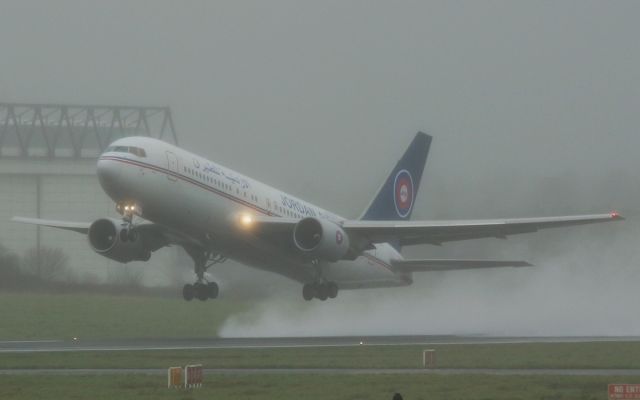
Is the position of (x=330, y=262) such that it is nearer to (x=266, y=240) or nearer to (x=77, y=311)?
(x=266, y=240)

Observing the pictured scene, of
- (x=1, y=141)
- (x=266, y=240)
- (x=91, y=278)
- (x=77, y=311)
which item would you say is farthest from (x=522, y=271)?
(x=1, y=141)

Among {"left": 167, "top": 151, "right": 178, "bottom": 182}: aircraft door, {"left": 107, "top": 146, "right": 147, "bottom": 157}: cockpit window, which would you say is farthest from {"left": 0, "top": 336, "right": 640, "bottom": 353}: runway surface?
{"left": 107, "top": 146, "right": 147, "bottom": 157}: cockpit window

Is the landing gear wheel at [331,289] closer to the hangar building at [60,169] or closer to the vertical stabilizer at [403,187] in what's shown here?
the vertical stabilizer at [403,187]

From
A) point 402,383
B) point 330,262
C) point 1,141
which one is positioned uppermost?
point 1,141

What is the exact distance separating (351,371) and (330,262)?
17436mm

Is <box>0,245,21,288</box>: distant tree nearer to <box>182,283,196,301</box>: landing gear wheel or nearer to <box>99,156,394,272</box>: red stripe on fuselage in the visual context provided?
<box>182,283,196,301</box>: landing gear wheel

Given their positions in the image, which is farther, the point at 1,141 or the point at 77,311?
the point at 1,141

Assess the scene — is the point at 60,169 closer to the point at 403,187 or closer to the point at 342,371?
the point at 403,187

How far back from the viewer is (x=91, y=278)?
7994cm

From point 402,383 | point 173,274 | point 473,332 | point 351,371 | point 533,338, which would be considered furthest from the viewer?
point 173,274

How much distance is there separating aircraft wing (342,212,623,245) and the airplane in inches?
1.6

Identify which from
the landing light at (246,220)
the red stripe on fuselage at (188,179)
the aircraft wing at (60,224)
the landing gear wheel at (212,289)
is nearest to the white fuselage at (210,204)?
the red stripe on fuselage at (188,179)

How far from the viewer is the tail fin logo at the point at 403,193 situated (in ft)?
193

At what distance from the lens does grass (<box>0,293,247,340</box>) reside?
53.3 m
